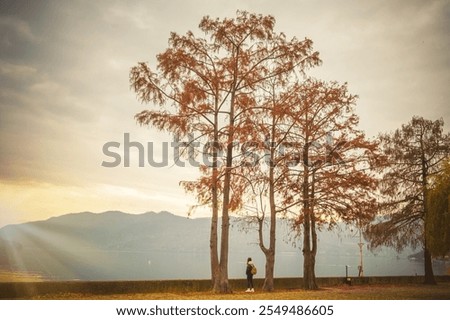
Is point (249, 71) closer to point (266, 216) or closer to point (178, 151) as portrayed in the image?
point (178, 151)

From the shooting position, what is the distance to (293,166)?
14.0 meters

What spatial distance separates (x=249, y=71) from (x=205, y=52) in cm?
153

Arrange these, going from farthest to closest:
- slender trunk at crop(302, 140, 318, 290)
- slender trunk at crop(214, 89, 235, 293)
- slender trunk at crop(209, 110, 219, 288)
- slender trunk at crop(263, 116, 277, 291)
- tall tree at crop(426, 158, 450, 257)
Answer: slender trunk at crop(302, 140, 318, 290) → slender trunk at crop(263, 116, 277, 291) → tall tree at crop(426, 158, 450, 257) → slender trunk at crop(209, 110, 219, 288) → slender trunk at crop(214, 89, 235, 293)

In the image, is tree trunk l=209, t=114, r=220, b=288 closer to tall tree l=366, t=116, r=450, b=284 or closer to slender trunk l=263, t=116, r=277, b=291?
slender trunk l=263, t=116, r=277, b=291

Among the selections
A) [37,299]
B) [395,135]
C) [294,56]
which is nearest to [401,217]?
[395,135]

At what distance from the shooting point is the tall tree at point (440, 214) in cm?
1365

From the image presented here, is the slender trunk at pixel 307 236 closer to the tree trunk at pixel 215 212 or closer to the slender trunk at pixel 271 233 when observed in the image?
the slender trunk at pixel 271 233

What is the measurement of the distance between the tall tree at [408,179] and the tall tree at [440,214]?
5038mm

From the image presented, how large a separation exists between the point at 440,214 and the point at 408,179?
591 centimetres

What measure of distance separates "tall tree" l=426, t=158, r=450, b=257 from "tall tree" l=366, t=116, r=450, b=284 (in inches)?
198

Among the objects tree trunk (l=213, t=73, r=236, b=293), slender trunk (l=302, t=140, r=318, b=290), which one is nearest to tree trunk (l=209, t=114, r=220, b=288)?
tree trunk (l=213, t=73, r=236, b=293)

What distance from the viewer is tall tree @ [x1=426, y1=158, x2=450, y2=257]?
1365cm
